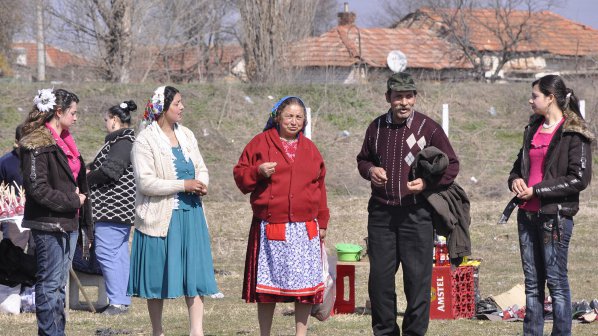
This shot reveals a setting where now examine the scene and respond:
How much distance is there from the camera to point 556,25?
155ft

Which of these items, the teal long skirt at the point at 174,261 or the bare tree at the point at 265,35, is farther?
the bare tree at the point at 265,35

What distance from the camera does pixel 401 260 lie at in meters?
6.71

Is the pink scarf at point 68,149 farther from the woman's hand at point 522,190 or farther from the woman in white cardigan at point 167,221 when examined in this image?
the woman's hand at point 522,190

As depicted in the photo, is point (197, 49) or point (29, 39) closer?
point (29, 39)

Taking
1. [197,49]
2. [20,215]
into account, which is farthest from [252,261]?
[197,49]

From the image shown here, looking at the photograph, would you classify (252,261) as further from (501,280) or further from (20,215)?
(501,280)

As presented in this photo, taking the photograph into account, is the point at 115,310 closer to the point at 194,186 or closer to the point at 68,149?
the point at 68,149

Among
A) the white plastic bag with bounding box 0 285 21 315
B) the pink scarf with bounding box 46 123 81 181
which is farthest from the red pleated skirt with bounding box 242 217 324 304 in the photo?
the white plastic bag with bounding box 0 285 21 315

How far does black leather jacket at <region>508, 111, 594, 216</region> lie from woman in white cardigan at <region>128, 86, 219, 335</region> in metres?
2.23

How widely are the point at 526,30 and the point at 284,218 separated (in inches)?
1058

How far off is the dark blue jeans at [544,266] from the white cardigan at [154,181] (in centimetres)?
218

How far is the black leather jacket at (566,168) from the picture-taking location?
6328 mm

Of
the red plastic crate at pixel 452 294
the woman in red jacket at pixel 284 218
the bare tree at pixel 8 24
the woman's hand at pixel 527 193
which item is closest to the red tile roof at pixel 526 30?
the bare tree at pixel 8 24

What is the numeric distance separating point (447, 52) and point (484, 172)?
1490 centimetres
